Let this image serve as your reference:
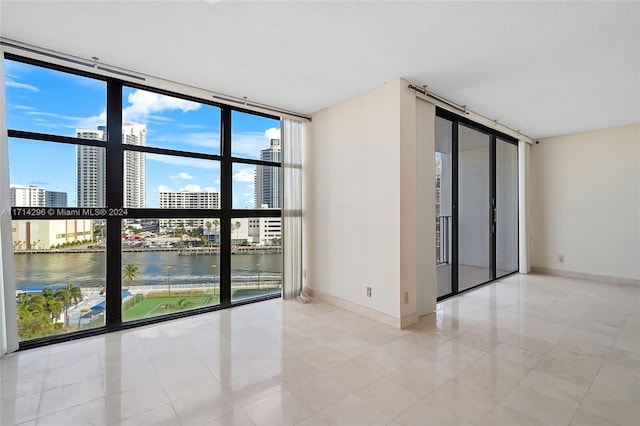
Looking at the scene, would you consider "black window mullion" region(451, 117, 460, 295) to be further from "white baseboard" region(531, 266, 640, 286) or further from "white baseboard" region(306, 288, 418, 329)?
"white baseboard" region(531, 266, 640, 286)

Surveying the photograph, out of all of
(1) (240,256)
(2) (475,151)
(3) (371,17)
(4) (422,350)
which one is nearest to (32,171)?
(1) (240,256)

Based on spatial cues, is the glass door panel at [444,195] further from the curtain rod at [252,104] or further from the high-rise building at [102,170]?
the high-rise building at [102,170]

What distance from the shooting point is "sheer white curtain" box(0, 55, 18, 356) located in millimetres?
2387

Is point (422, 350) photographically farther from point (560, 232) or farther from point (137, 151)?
point (560, 232)

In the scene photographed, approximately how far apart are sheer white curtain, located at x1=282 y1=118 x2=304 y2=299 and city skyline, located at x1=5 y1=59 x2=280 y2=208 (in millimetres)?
249

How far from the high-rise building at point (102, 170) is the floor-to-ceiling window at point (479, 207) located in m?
3.97

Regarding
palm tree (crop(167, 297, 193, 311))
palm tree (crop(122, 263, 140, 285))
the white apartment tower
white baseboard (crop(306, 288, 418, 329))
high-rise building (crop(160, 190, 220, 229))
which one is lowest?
white baseboard (crop(306, 288, 418, 329))

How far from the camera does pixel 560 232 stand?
17.9 feet

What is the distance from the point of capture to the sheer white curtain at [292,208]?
416cm

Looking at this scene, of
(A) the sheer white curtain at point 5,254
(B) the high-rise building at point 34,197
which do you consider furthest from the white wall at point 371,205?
(A) the sheer white curtain at point 5,254

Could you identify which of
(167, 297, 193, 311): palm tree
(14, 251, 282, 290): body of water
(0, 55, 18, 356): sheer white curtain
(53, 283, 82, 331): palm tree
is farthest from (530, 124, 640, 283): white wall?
(0, 55, 18, 356): sheer white curtain

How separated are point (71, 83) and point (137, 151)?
0.82 meters

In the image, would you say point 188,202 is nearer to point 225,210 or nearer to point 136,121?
point 225,210

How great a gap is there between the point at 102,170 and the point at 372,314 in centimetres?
328
